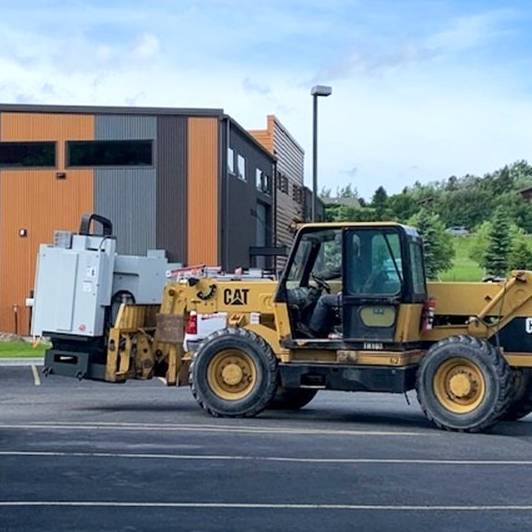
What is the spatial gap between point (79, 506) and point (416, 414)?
7.79m

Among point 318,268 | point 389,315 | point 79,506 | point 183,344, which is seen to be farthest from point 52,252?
point 79,506

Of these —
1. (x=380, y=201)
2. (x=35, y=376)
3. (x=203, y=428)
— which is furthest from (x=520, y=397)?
(x=380, y=201)

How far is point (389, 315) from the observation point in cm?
1399

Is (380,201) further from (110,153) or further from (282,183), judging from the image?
(110,153)

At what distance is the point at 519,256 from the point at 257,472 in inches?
1530

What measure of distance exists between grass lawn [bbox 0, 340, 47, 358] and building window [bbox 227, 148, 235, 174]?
31.3 feet

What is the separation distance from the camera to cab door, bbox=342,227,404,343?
1398 centimetres

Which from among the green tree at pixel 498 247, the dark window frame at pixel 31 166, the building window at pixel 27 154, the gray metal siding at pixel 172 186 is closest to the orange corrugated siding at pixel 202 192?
the gray metal siding at pixel 172 186

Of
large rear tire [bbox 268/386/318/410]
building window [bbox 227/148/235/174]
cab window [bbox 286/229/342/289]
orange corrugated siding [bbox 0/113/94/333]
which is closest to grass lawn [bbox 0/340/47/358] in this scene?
orange corrugated siding [bbox 0/113/94/333]

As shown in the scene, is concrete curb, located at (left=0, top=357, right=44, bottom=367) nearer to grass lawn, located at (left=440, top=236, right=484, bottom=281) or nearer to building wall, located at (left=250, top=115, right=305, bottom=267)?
grass lawn, located at (left=440, top=236, right=484, bottom=281)

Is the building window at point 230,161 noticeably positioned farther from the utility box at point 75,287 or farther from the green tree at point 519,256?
the utility box at point 75,287

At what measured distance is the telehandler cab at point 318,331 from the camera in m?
13.6

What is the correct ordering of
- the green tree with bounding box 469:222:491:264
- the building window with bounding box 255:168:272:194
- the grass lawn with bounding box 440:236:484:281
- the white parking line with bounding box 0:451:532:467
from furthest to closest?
the green tree with bounding box 469:222:491:264 < the building window with bounding box 255:168:272:194 < the grass lawn with bounding box 440:236:484:281 < the white parking line with bounding box 0:451:532:467

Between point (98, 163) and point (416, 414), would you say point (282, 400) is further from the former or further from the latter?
point (98, 163)
